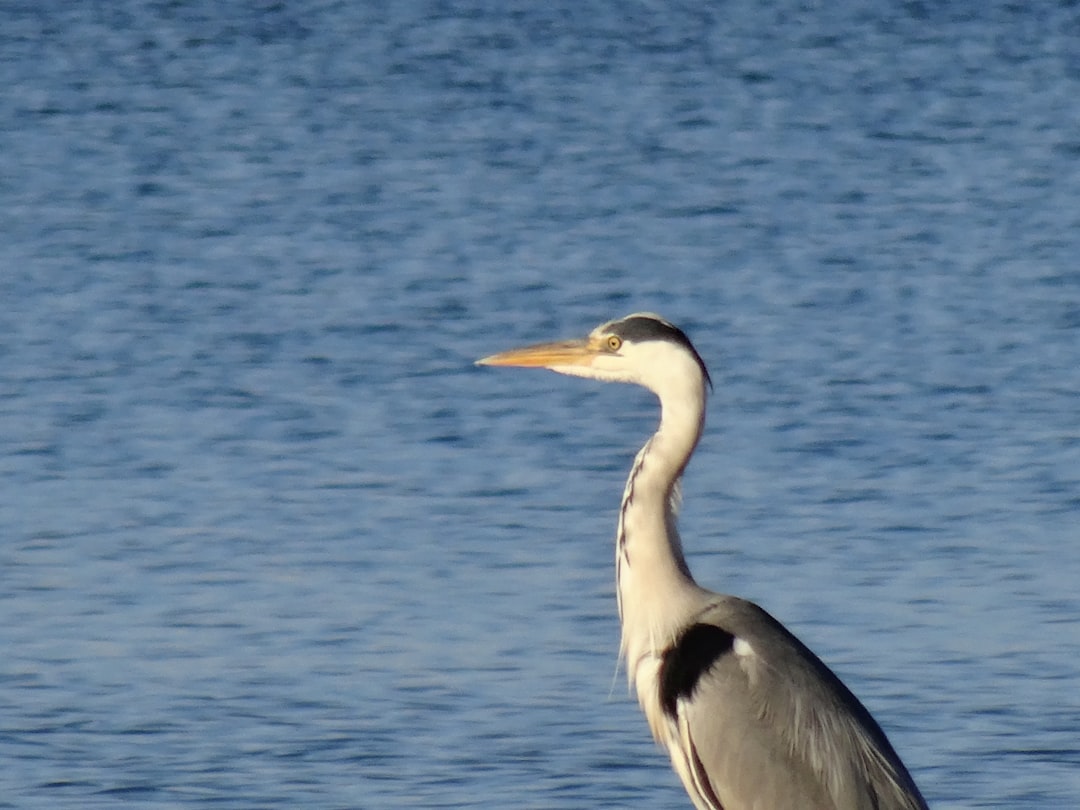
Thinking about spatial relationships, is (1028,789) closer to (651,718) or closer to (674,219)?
(651,718)

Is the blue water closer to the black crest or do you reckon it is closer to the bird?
the bird

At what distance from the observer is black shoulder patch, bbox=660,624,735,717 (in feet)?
21.1

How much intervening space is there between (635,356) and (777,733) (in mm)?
1039

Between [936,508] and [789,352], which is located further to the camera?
[789,352]

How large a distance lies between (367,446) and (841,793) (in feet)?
16.2

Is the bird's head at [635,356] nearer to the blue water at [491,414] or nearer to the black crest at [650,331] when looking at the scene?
the black crest at [650,331]

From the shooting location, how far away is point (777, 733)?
6.32 metres

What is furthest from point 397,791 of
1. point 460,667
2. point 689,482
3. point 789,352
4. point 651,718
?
point 789,352

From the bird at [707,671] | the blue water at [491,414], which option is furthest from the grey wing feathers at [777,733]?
the blue water at [491,414]

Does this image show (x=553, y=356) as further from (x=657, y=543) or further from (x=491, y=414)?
(x=491, y=414)

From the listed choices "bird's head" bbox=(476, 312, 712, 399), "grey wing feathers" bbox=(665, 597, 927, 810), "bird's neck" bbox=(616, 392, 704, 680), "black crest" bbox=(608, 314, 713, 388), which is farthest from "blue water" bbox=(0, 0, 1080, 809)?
"black crest" bbox=(608, 314, 713, 388)

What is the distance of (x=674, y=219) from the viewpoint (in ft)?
52.0

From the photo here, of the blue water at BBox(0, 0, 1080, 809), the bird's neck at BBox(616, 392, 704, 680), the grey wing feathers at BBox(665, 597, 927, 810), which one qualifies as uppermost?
the bird's neck at BBox(616, 392, 704, 680)

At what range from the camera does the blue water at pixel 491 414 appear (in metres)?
8.25
